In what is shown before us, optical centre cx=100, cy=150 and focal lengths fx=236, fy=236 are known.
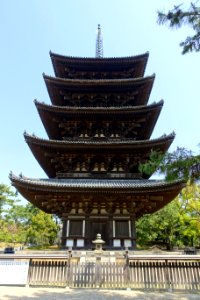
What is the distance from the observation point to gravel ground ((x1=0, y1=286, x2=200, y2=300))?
25.8ft

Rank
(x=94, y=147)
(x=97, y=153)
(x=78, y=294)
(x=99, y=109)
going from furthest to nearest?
(x=99, y=109) → (x=97, y=153) → (x=94, y=147) → (x=78, y=294)

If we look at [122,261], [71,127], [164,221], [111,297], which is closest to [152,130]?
[71,127]

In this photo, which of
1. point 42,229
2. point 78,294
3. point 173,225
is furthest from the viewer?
point 42,229

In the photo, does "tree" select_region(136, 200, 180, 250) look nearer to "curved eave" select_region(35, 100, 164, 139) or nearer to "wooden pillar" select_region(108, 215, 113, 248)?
"curved eave" select_region(35, 100, 164, 139)

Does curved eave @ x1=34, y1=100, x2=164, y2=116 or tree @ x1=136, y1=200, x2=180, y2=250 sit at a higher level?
curved eave @ x1=34, y1=100, x2=164, y2=116

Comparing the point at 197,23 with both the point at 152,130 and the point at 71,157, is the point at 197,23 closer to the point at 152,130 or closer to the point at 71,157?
the point at 71,157

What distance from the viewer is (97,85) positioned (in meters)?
18.0

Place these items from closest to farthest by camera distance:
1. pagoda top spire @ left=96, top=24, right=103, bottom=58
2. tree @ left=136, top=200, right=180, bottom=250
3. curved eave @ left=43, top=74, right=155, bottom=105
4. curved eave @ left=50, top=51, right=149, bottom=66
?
curved eave @ left=43, top=74, right=155, bottom=105 → curved eave @ left=50, top=51, right=149, bottom=66 → pagoda top spire @ left=96, top=24, right=103, bottom=58 → tree @ left=136, top=200, right=180, bottom=250

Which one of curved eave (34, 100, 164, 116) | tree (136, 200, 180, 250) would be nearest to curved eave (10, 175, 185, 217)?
curved eave (34, 100, 164, 116)

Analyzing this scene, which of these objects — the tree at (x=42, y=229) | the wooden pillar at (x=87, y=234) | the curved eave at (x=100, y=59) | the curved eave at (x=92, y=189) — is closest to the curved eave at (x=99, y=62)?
the curved eave at (x=100, y=59)

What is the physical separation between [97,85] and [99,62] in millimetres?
2915

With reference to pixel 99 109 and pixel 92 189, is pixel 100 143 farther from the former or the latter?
pixel 92 189

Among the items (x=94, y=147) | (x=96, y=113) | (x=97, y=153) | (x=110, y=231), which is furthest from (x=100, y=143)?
(x=110, y=231)

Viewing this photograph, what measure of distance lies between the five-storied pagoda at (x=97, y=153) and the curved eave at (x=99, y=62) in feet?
0.26
